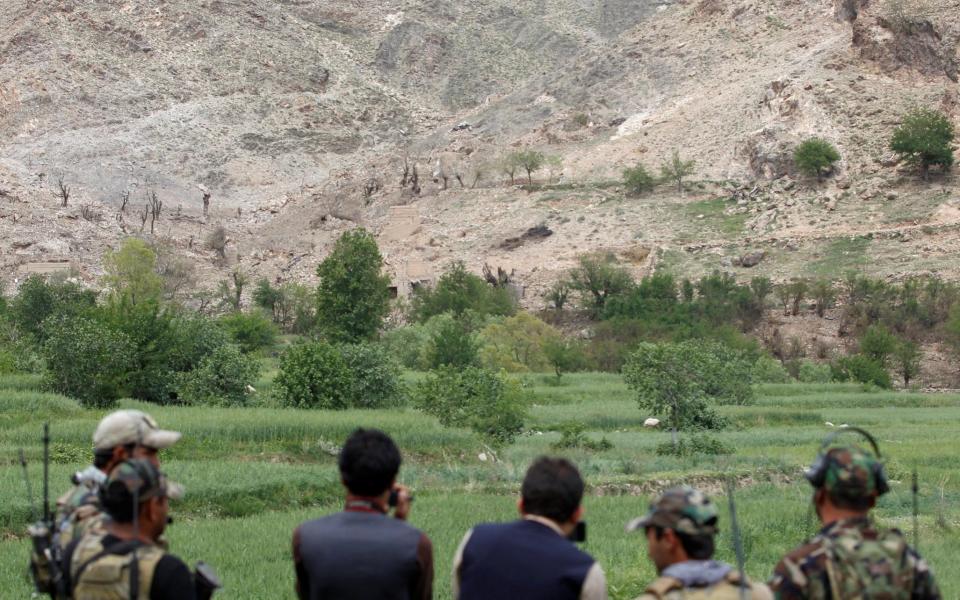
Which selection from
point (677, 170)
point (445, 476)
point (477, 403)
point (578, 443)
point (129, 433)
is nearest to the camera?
point (129, 433)

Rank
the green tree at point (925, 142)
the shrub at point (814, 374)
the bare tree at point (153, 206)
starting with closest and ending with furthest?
the shrub at point (814, 374)
the green tree at point (925, 142)
the bare tree at point (153, 206)

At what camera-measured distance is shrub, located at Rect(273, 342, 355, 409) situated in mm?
28000

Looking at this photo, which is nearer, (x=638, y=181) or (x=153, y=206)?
(x=638, y=181)

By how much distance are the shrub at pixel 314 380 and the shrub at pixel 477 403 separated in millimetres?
1591

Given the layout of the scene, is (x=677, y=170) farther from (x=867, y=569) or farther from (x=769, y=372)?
(x=867, y=569)

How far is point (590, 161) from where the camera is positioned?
8019 centimetres

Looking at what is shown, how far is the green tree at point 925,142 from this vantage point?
210ft

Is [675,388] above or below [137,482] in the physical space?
below

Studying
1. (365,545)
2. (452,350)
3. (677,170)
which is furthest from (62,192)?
(365,545)

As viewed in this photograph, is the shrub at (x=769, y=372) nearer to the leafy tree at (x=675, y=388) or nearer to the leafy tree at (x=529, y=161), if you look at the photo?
the leafy tree at (x=675, y=388)

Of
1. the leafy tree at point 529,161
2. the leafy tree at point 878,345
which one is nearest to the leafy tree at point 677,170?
the leafy tree at point 529,161

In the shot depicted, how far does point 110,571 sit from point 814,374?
137ft

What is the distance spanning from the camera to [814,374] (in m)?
45.5

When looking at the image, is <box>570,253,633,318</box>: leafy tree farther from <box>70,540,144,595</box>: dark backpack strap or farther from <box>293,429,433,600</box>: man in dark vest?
<box>70,540,144,595</box>: dark backpack strap
